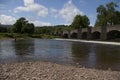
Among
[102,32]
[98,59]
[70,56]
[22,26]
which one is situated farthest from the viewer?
[22,26]

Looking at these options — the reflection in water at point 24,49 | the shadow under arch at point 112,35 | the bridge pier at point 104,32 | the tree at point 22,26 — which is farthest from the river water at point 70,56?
the tree at point 22,26

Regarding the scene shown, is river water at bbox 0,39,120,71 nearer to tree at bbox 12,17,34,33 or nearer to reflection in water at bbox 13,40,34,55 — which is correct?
reflection in water at bbox 13,40,34,55

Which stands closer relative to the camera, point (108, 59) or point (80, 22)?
point (108, 59)

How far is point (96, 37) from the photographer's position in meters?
95.2

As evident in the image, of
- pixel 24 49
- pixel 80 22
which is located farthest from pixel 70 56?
pixel 80 22

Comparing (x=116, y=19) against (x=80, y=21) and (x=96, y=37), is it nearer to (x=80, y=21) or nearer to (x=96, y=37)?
(x=96, y=37)

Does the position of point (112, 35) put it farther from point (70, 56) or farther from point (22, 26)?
point (22, 26)

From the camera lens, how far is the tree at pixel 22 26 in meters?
136

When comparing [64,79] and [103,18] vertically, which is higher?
[103,18]

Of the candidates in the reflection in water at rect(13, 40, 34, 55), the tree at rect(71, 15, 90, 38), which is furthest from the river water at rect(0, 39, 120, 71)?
the tree at rect(71, 15, 90, 38)

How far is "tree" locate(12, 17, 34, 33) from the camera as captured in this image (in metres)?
136

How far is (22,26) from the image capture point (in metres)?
137

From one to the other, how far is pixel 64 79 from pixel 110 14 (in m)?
88.8

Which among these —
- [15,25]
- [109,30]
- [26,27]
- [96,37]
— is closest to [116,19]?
[96,37]
